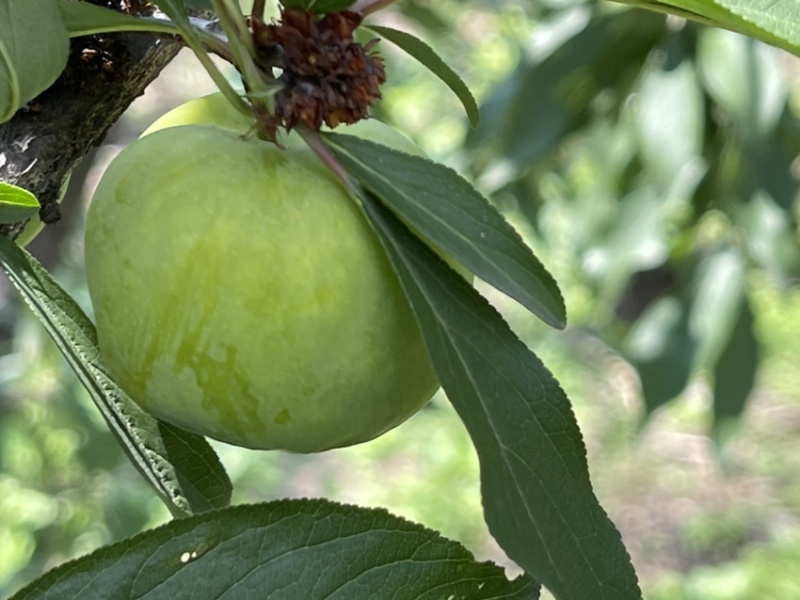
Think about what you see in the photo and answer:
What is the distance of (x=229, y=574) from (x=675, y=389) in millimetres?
1432

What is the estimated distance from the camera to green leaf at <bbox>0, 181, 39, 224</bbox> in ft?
1.70

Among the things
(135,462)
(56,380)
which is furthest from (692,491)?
(135,462)

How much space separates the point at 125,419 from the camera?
596 millimetres

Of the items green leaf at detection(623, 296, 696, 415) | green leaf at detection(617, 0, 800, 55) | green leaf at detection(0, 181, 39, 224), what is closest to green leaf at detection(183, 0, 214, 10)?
green leaf at detection(0, 181, 39, 224)

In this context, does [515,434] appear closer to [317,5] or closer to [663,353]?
[317,5]

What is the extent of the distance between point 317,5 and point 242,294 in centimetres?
Result: 17

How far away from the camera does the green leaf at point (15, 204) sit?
1.70 ft

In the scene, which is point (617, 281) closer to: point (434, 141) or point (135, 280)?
point (135, 280)

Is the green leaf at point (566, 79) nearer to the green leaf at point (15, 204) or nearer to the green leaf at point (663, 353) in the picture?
the green leaf at point (663, 353)

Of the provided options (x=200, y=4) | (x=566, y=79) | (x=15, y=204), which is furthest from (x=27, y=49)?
(x=566, y=79)

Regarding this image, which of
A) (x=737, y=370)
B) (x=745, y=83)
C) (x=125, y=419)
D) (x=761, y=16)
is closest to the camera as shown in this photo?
(x=761, y=16)

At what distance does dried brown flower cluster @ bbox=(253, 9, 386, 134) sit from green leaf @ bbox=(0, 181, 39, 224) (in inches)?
5.1

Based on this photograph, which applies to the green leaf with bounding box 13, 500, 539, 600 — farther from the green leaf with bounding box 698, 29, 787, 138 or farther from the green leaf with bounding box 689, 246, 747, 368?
the green leaf with bounding box 689, 246, 747, 368

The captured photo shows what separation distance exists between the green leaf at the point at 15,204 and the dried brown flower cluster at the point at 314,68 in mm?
129
